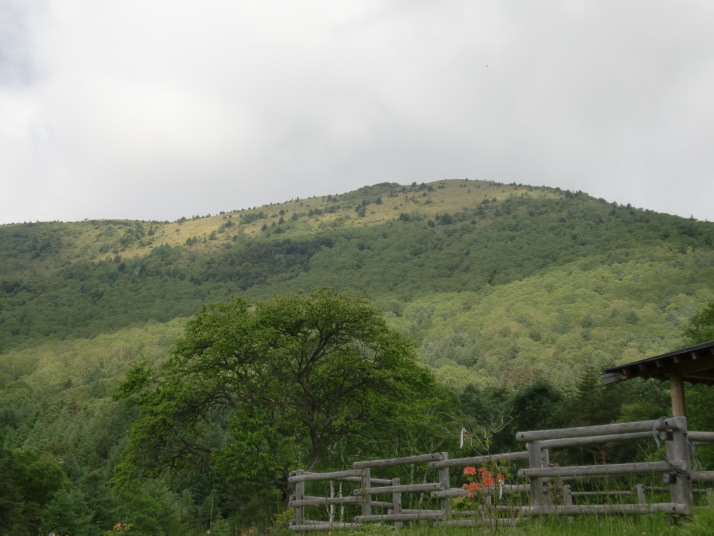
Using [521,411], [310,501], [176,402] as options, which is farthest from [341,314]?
[521,411]

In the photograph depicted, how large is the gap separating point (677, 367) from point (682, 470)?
619 cm

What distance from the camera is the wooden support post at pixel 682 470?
7.00 metres

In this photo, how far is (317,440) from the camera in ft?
102

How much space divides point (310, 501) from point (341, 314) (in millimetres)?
16894

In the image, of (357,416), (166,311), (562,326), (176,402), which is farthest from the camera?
(166,311)

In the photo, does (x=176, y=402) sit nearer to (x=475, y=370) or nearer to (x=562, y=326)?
(x=475, y=370)

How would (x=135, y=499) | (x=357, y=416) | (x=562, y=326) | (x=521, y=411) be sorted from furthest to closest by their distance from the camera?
(x=562, y=326) → (x=521, y=411) → (x=135, y=499) → (x=357, y=416)

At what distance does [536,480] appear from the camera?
841 cm

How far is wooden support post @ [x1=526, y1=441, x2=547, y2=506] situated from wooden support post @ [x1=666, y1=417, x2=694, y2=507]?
166 centimetres

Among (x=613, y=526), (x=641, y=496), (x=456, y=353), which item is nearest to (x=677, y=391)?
(x=641, y=496)

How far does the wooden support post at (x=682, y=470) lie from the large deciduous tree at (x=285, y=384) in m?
23.6

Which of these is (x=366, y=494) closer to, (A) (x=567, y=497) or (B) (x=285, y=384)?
(A) (x=567, y=497)

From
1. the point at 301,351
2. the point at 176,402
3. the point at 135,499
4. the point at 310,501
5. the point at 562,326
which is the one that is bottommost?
the point at 135,499

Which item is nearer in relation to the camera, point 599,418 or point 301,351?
point 301,351
